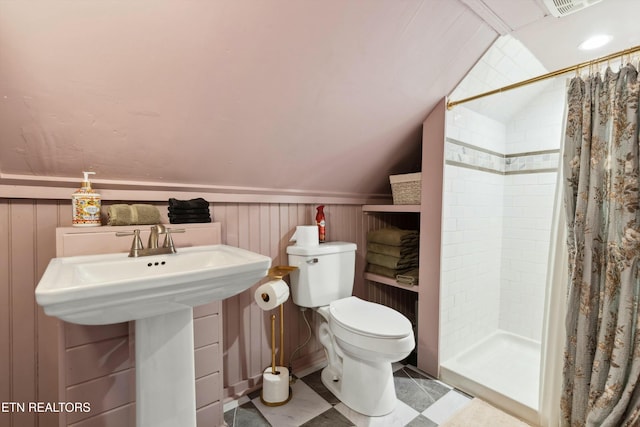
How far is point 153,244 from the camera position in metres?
1.20

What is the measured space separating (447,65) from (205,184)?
1463 mm

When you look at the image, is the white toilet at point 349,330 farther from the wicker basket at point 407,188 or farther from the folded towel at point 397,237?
the wicker basket at point 407,188

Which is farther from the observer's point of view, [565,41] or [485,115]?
[485,115]

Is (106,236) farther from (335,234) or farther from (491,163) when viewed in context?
(491,163)

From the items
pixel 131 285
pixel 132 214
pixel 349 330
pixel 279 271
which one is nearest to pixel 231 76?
pixel 132 214

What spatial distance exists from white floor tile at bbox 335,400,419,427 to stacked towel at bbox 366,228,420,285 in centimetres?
72

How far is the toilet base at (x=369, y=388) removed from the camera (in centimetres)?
152

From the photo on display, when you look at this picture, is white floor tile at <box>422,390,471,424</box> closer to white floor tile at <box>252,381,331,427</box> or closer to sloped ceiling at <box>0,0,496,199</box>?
white floor tile at <box>252,381,331,427</box>

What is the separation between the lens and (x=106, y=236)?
3.88 feet

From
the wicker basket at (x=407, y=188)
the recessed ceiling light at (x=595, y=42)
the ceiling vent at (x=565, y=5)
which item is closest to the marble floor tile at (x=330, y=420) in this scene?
the wicker basket at (x=407, y=188)

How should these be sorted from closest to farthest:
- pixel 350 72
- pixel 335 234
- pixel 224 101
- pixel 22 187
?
pixel 22 187, pixel 224 101, pixel 350 72, pixel 335 234

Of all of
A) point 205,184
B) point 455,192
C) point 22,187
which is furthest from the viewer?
point 455,192

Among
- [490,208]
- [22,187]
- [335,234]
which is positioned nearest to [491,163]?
[490,208]

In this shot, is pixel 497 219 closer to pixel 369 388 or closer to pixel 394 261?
pixel 394 261
